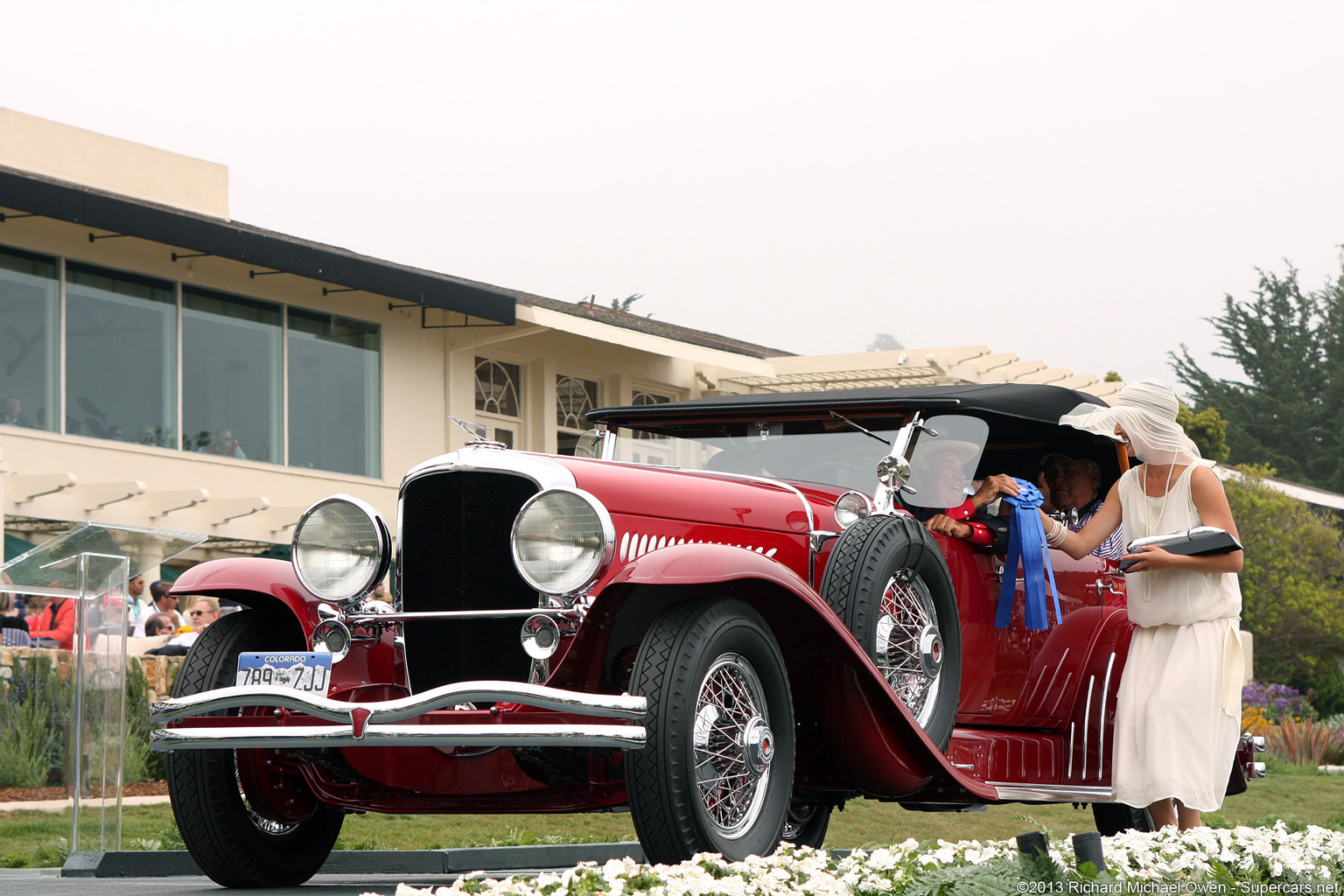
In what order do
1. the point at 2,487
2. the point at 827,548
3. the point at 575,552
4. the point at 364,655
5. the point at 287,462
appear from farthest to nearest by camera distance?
the point at 287,462 → the point at 2,487 → the point at 827,548 → the point at 364,655 → the point at 575,552

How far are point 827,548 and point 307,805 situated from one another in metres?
2.06

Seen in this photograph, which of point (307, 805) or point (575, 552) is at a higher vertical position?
point (575, 552)

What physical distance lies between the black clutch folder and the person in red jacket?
5.08 metres

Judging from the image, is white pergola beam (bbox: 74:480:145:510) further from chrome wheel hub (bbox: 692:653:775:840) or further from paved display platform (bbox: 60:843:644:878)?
chrome wheel hub (bbox: 692:653:775:840)

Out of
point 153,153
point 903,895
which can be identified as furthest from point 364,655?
point 153,153

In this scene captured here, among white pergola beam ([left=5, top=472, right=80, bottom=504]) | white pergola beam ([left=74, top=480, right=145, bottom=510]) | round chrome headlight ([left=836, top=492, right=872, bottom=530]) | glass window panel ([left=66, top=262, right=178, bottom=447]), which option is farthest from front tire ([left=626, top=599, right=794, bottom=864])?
glass window panel ([left=66, top=262, right=178, bottom=447])

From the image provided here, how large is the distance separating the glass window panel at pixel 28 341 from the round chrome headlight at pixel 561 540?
11914 mm

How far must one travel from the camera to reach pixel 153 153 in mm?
18469

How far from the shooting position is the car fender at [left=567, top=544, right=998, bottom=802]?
445cm

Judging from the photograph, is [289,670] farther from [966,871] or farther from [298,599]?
[966,871]

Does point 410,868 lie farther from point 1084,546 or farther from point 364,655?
point 1084,546

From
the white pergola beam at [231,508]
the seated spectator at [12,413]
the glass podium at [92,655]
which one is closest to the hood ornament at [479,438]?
the glass podium at [92,655]

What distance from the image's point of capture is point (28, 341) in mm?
15289

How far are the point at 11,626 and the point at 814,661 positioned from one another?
15.2 feet
